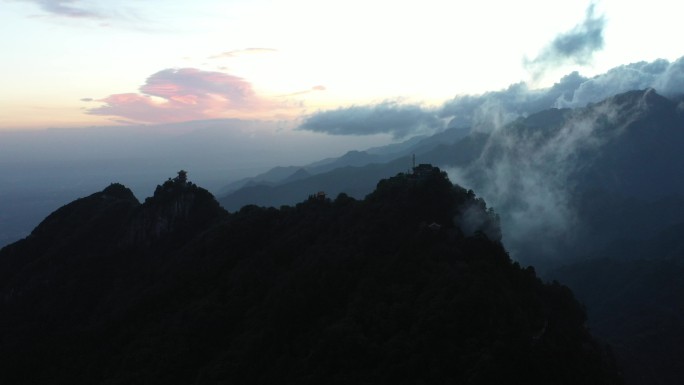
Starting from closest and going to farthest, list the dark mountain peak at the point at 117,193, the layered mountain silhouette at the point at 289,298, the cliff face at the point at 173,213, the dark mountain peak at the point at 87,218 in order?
1. the layered mountain silhouette at the point at 289,298
2. the cliff face at the point at 173,213
3. the dark mountain peak at the point at 87,218
4. the dark mountain peak at the point at 117,193

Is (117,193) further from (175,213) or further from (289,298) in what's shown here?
(289,298)

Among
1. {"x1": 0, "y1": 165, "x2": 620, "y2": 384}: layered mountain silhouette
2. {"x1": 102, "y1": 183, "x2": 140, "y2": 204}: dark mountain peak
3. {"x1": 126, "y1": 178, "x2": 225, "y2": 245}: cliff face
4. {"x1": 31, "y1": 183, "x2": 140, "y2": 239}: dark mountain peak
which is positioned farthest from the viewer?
{"x1": 102, "y1": 183, "x2": 140, "y2": 204}: dark mountain peak

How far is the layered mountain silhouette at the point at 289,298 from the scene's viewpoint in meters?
47.3

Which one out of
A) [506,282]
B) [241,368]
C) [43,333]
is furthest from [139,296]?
[506,282]

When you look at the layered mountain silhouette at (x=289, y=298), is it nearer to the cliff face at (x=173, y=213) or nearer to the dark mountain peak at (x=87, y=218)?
the cliff face at (x=173, y=213)

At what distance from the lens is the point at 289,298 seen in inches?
2387

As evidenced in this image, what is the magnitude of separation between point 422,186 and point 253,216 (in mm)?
28617

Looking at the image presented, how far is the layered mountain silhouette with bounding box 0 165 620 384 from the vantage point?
155 ft

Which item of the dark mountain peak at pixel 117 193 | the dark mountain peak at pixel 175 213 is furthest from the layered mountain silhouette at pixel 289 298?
the dark mountain peak at pixel 117 193

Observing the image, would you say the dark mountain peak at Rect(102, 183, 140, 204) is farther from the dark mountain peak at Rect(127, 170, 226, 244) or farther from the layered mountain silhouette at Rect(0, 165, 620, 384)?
the dark mountain peak at Rect(127, 170, 226, 244)

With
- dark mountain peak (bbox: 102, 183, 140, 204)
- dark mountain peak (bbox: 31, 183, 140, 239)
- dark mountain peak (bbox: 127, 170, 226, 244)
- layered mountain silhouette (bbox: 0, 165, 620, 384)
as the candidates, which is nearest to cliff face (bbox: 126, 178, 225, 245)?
Result: dark mountain peak (bbox: 127, 170, 226, 244)

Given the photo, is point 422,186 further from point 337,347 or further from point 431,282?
point 337,347

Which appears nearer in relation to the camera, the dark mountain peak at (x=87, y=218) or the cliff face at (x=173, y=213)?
the cliff face at (x=173, y=213)

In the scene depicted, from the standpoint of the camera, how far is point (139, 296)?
7556 centimetres
